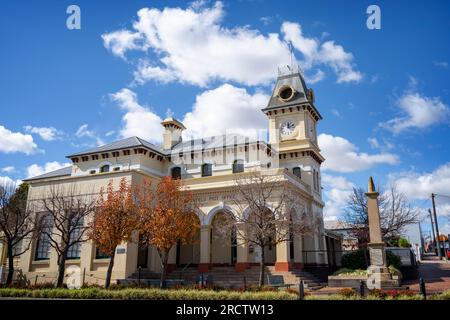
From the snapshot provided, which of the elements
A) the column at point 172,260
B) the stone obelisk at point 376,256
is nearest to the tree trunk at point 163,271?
the column at point 172,260

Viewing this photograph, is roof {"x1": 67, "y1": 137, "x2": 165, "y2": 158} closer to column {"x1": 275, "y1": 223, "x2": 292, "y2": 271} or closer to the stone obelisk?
column {"x1": 275, "y1": 223, "x2": 292, "y2": 271}

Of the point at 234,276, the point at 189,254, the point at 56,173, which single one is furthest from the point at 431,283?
the point at 56,173

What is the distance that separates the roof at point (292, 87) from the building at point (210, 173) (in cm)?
10

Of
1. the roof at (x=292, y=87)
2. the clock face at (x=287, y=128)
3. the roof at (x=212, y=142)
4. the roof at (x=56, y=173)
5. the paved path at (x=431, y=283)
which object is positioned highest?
the roof at (x=292, y=87)

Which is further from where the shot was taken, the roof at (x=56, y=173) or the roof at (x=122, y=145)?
the roof at (x=56, y=173)

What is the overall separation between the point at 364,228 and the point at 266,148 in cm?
1167

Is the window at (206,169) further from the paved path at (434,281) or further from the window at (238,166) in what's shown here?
the paved path at (434,281)

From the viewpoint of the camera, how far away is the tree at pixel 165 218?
76.4ft

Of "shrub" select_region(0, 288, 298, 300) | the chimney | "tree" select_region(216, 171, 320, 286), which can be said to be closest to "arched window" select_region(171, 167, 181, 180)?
the chimney

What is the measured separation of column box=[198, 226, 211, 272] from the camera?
28281 mm

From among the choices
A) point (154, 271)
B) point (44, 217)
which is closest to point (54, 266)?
point (44, 217)
